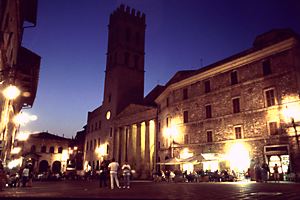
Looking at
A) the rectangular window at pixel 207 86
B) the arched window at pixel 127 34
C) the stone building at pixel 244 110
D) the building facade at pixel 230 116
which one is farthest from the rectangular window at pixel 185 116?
the arched window at pixel 127 34

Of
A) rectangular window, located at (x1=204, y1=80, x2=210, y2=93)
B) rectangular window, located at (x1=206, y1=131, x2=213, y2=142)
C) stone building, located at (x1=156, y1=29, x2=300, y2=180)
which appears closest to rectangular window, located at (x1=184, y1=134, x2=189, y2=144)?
stone building, located at (x1=156, y1=29, x2=300, y2=180)

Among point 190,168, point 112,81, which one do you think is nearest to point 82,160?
point 112,81

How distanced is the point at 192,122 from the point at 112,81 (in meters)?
26.2

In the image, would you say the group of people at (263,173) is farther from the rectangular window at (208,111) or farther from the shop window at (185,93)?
the shop window at (185,93)

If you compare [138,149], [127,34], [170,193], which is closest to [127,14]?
[127,34]

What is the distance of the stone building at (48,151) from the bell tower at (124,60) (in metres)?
20.8

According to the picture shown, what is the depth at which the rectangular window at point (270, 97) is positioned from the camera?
23533mm

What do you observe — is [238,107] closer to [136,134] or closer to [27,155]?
[136,134]

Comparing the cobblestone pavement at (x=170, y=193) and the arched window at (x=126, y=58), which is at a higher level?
the arched window at (x=126, y=58)

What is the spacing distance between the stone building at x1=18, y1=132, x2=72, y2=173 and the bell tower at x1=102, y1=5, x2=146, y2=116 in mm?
20821

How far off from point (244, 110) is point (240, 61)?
5.04 metres

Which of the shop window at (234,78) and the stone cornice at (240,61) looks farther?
the shop window at (234,78)

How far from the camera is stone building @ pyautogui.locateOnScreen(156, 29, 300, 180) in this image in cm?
2234

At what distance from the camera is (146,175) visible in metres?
40.4
